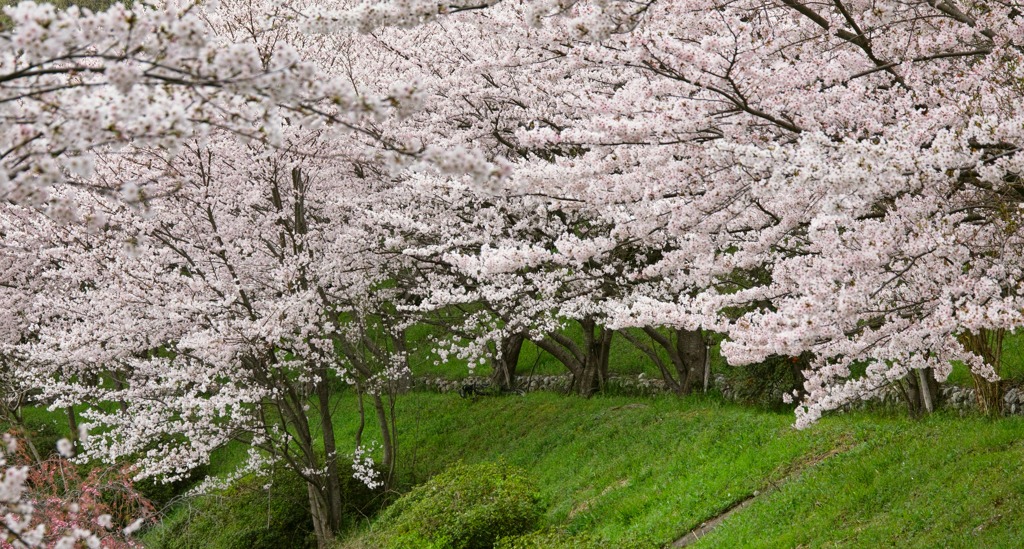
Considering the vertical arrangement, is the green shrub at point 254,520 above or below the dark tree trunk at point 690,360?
below

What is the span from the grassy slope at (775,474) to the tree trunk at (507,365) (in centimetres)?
387

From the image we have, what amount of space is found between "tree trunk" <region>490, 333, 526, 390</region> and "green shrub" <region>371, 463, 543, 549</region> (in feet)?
25.1

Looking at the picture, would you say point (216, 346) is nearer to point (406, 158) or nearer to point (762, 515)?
point (762, 515)

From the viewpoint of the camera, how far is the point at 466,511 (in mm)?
9547

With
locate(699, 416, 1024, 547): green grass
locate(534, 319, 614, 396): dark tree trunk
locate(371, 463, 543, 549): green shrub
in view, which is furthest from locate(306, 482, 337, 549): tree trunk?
locate(699, 416, 1024, 547): green grass

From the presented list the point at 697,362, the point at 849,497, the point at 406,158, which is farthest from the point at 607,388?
the point at 406,158

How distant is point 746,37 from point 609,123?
1.07 metres

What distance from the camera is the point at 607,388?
55.2 feet

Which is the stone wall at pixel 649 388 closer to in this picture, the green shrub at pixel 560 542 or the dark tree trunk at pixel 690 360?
the dark tree trunk at pixel 690 360

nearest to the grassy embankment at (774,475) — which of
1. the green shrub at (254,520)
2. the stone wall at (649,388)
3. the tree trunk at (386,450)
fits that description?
the stone wall at (649,388)

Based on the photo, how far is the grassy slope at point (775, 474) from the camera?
7016mm

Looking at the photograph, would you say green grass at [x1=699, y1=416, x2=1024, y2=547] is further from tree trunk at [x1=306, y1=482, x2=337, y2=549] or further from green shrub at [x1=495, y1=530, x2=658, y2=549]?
tree trunk at [x1=306, y1=482, x2=337, y2=549]

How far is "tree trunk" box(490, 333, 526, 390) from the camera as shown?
1898cm

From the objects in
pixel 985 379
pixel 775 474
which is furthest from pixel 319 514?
pixel 985 379
